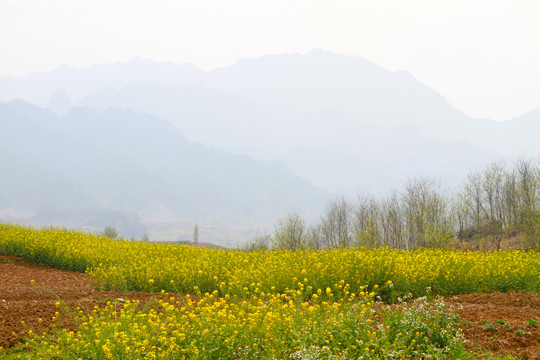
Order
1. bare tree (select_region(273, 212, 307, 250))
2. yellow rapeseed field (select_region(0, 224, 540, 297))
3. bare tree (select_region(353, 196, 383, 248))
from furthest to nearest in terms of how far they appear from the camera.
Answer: bare tree (select_region(273, 212, 307, 250))
bare tree (select_region(353, 196, 383, 248))
yellow rapeseed field (select_region(0, 224, 540, 297))

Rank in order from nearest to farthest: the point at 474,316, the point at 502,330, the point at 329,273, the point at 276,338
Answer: the point at 276,338, the point at 502,330, the point at 474,316, the point at 329,273

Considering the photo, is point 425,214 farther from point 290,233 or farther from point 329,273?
point 329,273

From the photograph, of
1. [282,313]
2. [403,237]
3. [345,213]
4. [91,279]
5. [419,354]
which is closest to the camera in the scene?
[419,354]

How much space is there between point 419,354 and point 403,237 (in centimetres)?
2556

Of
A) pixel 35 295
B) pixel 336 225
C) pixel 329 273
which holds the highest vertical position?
pixel 336 225

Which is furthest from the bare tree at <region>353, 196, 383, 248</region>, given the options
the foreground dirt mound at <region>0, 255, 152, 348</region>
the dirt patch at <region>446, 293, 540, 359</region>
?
the dirt patch at <region>446, 293, 540, 359</region>

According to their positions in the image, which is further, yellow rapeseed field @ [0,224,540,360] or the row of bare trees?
the row of bare trees

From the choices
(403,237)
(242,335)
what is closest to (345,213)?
(403,237)

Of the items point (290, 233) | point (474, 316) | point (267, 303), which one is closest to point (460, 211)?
point (290, 233)

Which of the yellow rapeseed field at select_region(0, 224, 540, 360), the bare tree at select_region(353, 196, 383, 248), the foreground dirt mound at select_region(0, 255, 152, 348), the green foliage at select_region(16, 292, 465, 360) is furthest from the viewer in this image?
the bare tree at select_region(353, 196, 383, 248)

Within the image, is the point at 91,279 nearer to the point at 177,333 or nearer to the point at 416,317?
the point at 177,333

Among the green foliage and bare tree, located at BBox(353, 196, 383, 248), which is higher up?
bare tree, located at BBox(353, 196, 383, 248)

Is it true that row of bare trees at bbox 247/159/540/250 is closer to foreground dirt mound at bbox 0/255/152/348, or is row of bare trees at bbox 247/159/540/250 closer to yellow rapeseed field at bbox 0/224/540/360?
yellow rapeseed field at bbox 0/224/540/360

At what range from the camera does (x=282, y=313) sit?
635 centimetres
